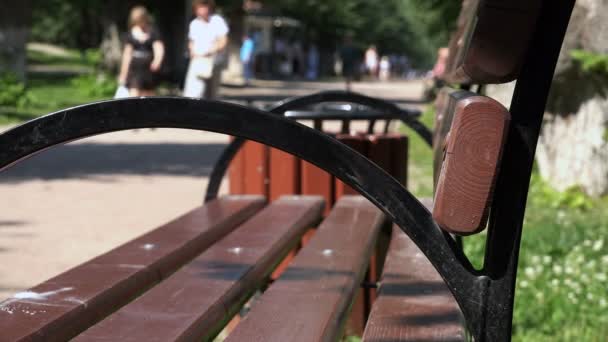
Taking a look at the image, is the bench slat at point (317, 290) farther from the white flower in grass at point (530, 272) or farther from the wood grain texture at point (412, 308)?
the white flower in grass at point (530, 272)

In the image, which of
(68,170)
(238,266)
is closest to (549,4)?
(238,266)

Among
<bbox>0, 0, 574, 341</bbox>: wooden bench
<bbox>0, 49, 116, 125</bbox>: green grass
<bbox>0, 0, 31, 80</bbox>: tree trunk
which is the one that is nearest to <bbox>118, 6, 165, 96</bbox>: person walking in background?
<bbox>0, 49, 116, 125</bbox>: green grass

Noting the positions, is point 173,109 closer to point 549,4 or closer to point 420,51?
point 549,4

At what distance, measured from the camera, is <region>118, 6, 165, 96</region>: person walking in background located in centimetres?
1595

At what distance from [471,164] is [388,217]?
192 millimetres

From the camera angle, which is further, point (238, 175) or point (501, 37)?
point (238, 175)

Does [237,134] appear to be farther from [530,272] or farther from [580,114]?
[580,114]

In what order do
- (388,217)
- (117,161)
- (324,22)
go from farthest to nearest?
1. (324,22)
2. (117,161)
3. (388,217)

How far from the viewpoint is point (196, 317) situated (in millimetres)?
2117

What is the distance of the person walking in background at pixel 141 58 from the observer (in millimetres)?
15953

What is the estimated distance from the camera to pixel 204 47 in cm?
1495

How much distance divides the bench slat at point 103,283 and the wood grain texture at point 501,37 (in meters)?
0.88

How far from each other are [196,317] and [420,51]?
117231mm

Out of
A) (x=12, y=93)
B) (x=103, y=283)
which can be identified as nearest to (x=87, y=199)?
(x=103, y=283)
